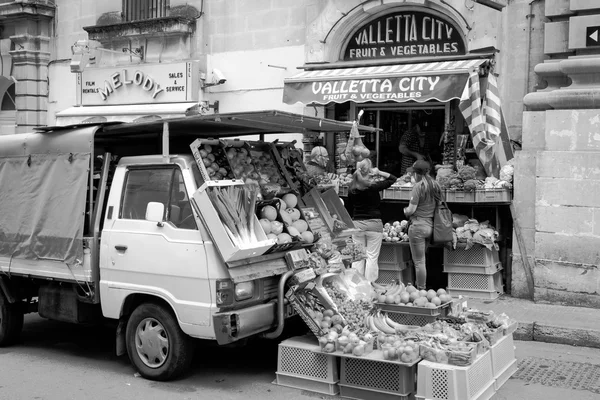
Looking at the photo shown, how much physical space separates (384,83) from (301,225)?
14.3 feet

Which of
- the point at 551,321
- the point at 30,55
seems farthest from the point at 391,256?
the point at 30,55

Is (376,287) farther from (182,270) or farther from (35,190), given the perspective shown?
(35,190)

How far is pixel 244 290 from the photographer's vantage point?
6.22 meters

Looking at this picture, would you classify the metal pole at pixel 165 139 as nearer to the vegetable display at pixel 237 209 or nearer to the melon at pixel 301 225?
the vegetable display at pixel 237 209

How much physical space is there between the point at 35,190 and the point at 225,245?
105 inches

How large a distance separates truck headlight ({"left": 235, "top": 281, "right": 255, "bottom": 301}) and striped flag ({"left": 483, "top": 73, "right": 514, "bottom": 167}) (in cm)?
523

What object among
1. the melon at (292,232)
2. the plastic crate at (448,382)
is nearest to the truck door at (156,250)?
the melon at (292,232)

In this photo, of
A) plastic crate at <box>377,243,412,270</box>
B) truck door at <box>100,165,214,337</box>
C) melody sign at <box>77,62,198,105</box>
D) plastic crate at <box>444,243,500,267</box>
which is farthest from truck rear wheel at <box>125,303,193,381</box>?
melody sign at <box>77,62,198,105</box>

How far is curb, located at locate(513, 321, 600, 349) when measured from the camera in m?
8.05

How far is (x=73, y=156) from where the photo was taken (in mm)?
7062

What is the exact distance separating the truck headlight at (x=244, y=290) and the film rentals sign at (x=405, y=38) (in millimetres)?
6568

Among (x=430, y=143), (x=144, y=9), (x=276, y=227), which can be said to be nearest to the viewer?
(x=276, y=227)

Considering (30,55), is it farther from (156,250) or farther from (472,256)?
(156,250)

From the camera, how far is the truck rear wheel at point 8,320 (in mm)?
7762
